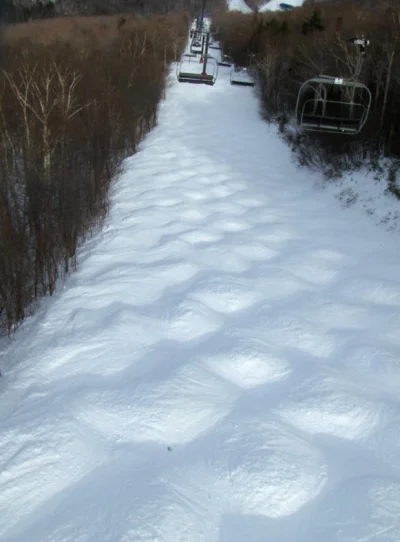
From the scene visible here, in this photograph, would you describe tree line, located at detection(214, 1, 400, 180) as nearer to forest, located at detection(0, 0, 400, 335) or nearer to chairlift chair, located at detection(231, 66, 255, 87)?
forest, located at detection(0, 0, 400, 335)

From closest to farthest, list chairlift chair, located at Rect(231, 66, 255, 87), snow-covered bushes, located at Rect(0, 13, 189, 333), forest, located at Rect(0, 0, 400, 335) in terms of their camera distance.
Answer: snow-covered bushes, located at Rect(0, 13, 189, 333) → forest, located at Rect(0, 0, 400, 335) → chairlift chair, located at Rect(231, 66, 255, 87)

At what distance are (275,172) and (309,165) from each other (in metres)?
1.04

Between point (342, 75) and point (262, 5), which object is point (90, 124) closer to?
point (342, 75)

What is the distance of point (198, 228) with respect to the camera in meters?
8.59

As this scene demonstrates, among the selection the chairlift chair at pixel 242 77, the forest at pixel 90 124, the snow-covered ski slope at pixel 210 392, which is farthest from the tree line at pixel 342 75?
the snow-covered ski slope at pixel 210 392

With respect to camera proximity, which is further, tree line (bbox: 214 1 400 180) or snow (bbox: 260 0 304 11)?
snow (bbox: 260 0 304 11)

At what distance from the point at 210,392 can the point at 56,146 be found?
7372 mm

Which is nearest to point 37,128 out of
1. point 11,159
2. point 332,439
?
point 11,159

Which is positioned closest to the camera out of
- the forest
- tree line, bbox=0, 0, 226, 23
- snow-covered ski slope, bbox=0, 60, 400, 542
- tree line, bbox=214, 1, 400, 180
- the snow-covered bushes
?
snow-covered ski slope, bbox=0, 60, 400, 542

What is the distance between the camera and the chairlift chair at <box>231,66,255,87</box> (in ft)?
64.8

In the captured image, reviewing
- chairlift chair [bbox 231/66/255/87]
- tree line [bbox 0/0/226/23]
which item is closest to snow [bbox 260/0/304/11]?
tree line [bbox 0/0/226/23]

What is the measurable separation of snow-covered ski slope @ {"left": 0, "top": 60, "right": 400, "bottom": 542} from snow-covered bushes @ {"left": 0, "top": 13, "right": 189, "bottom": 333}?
0.77m

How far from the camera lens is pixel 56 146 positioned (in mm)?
9391

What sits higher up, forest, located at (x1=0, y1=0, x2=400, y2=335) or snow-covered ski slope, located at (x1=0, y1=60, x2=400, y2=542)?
forest, located at (x1=0, y1=0, x2=400, y2=335)
